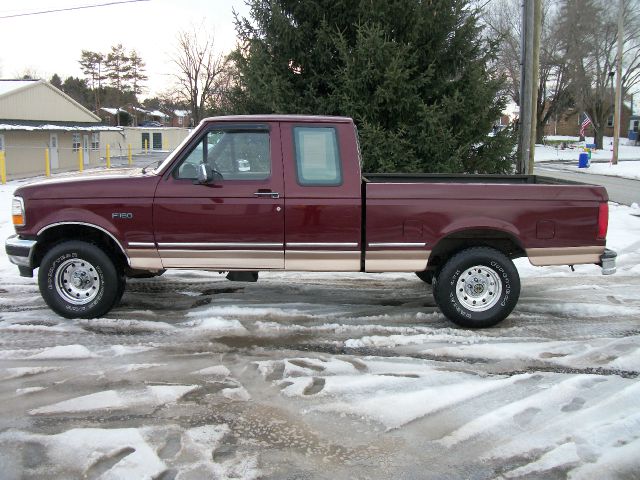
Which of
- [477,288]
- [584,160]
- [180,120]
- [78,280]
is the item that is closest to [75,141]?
[584,160]

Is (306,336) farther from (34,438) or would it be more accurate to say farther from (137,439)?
(34,438)

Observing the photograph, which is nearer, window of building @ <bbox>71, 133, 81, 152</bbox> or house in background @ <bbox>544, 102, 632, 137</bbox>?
window of building @ <bbox>71, 133, 81, 152</bbox>

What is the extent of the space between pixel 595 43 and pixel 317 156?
4876cm

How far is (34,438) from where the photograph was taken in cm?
359

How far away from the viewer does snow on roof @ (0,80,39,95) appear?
3131 cm

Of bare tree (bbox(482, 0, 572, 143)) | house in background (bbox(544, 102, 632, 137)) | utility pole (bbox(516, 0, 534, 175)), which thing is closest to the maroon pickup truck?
utility pole (bbox(516, 0, 534, 175))

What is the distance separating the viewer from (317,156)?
5.74 meters

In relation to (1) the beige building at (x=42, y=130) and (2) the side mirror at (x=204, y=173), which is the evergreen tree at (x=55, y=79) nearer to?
(1) the beige building at (x=42, y=130)

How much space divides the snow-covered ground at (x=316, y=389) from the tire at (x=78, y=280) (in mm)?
169

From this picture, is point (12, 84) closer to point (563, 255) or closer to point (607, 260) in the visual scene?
point (563, 255)

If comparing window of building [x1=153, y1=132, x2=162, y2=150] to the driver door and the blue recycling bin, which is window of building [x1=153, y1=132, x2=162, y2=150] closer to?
the blue recycling bin

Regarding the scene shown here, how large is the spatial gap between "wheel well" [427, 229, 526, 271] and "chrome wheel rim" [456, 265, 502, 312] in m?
0.27

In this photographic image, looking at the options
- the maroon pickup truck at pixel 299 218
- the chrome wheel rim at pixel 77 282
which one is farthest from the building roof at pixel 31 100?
the maroon pickup truck at pixel 299 218

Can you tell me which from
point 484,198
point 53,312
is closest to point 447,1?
point 484,198
